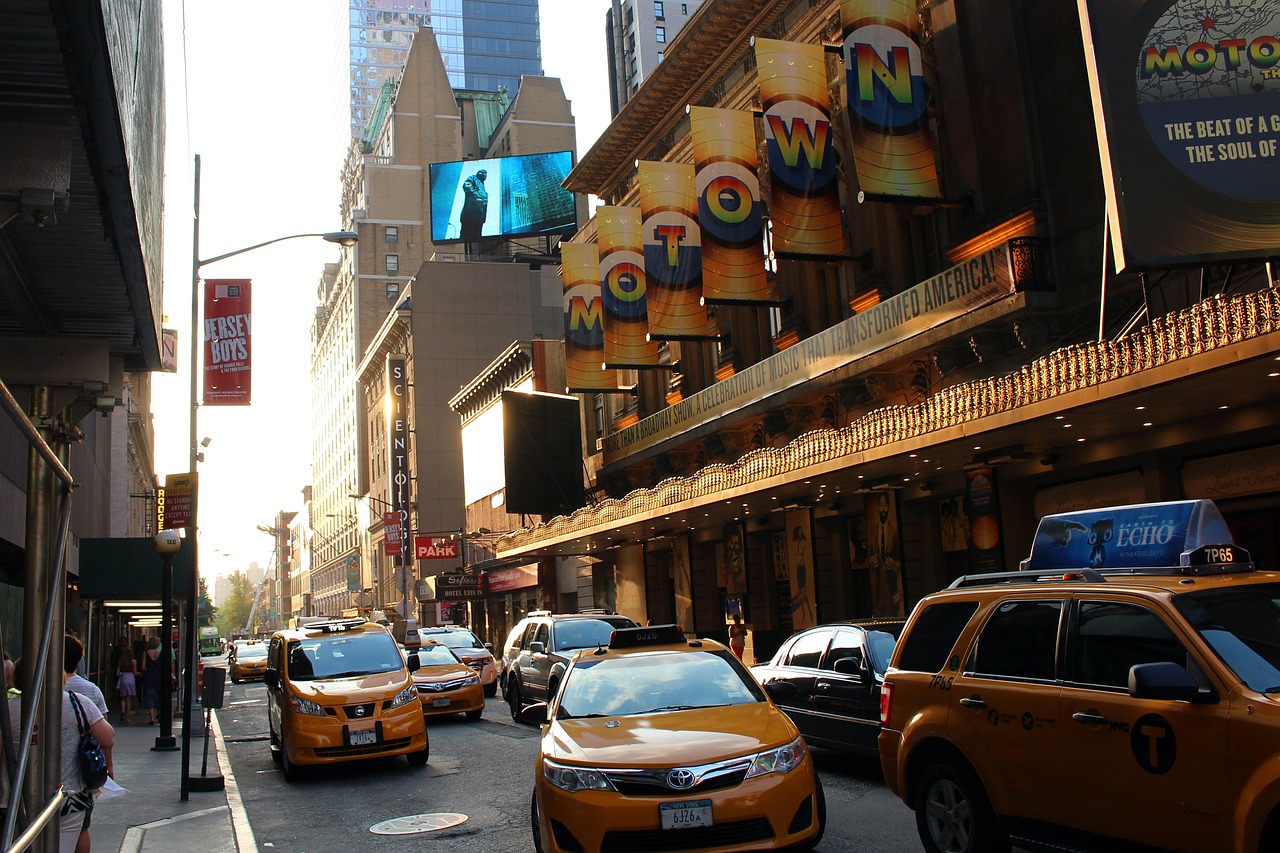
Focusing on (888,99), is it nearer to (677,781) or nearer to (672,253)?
(672,253)

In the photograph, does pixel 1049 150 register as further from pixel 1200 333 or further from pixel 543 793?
pixel 543 793

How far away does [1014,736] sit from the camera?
276 inches

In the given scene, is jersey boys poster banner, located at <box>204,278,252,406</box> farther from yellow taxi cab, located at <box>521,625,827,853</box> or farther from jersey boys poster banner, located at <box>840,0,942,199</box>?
yellow taxi cab, located at <box>521,625,827,853</box>

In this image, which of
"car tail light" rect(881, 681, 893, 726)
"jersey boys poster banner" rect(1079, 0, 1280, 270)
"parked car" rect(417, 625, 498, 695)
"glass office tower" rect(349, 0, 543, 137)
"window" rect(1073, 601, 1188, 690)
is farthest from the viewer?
"glass office tower" rect(349, 0, 543, 137)

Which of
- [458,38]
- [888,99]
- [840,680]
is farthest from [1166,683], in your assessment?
[458,38]

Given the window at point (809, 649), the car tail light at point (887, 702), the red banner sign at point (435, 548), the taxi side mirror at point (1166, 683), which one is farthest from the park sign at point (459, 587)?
the taxi side mirror at point (1166, 683)

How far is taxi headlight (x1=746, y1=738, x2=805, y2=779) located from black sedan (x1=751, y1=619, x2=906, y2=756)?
11.7 feet

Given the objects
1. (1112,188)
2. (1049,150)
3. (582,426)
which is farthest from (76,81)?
(582,426)

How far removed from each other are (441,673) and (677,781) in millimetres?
15018

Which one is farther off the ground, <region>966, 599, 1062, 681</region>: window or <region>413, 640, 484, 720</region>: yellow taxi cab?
<region>966, 599, 1062, 681</region>: window

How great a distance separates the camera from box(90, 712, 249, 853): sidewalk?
32.8ft

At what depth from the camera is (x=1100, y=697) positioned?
21.3 feet

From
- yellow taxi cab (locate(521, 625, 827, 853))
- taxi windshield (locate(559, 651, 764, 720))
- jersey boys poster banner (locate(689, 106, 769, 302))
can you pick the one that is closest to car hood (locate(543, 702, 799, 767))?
yellow taxi cab (locate(521, 625, 827, 853))

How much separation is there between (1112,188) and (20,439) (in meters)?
16.0
